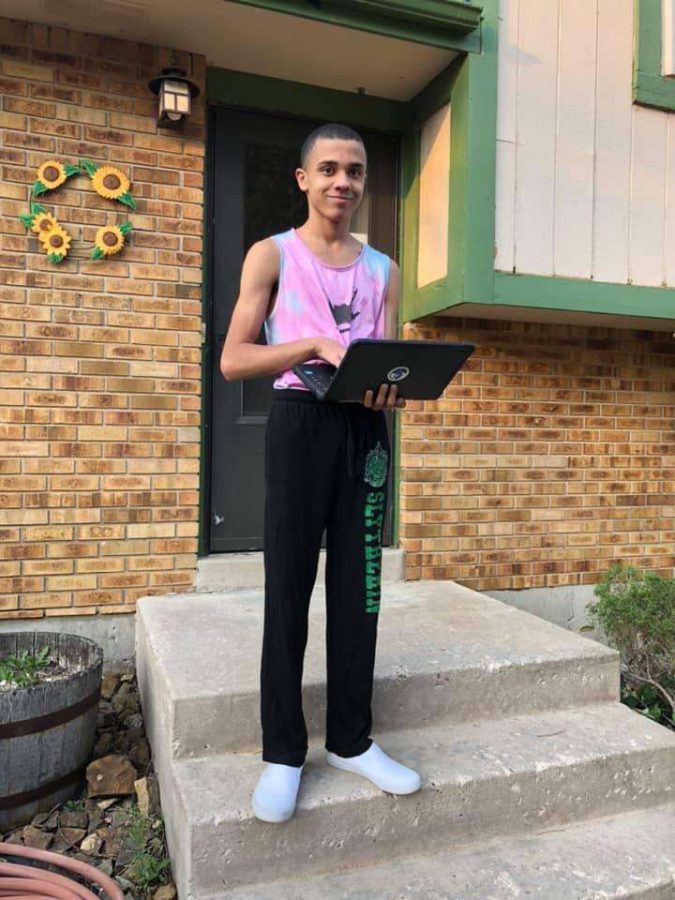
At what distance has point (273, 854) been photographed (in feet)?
6.69

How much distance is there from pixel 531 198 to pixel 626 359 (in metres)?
1.33

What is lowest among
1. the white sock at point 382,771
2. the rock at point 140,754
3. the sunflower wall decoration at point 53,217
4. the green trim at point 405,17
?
the rock at point 140,754

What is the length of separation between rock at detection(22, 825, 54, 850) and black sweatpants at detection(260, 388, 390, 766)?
0.91 metres

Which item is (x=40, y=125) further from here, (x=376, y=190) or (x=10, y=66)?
(x=376, y=190)

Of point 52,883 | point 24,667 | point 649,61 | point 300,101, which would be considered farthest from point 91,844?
point 649,61

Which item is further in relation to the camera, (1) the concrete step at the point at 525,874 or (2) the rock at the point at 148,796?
(2) the rock at the point at 148,796

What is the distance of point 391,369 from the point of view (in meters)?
1.71

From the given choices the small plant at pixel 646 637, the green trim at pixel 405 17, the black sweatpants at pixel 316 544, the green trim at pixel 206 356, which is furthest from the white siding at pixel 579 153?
the black sweatpants at pixel 316 544

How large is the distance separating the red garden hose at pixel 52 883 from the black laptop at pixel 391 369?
153 centimetres

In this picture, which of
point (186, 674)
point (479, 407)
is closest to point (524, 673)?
point (186, 674)

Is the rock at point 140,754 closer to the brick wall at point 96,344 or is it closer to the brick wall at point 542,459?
the brick wall at point 96,344

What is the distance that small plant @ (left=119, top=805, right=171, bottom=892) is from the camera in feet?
7.07

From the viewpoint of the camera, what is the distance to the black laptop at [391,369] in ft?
5.39

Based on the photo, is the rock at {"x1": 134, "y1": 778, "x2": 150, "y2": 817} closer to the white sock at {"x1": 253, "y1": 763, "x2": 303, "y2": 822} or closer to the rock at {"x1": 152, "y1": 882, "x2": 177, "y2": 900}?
the rock at {"x1": 152, "y1": 882, "x2": 177, "y2": 900}
